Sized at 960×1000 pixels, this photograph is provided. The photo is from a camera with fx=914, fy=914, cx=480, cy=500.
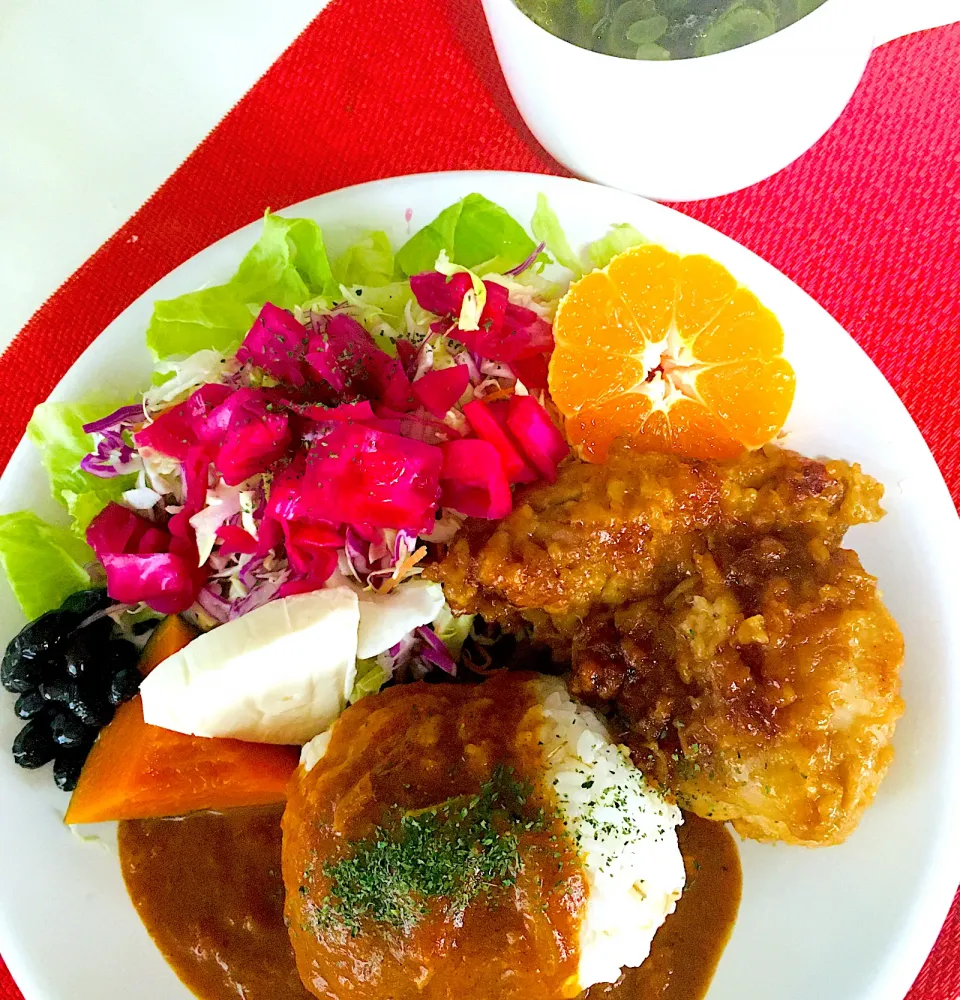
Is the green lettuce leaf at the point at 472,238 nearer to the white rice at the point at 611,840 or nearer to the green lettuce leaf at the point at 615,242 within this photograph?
the green lettuce leaf at the point at 615,242

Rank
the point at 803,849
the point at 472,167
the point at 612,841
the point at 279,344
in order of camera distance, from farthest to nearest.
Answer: the point at 472,167 < the point at 279,344 < the point at 803,849 < the point at 612,841

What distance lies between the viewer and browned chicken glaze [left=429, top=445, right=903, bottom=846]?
161 centimetres

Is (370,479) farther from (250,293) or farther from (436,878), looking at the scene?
(436,878)

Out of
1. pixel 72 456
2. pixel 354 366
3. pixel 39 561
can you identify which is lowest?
pixel 39 561

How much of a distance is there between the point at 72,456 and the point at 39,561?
24 cm

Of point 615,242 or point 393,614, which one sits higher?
point 615,242

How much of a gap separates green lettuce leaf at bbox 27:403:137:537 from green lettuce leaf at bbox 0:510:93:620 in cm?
5

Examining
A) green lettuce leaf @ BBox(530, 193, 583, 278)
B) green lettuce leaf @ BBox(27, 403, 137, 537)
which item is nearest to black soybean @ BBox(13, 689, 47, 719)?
green lettuce leaf @ BBox(27, 403, 137, 537)

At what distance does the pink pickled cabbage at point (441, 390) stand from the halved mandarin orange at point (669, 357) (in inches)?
7.9

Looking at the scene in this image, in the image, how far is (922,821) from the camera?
1.72 meters

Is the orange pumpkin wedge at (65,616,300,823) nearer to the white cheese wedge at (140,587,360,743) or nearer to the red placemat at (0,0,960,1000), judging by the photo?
the white cheese wedge at (140,587,360,743)

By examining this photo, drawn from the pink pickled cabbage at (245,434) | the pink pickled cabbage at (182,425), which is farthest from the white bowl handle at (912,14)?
the pink pickled cabbage at (182,425)

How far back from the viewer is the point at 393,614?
1879 mm

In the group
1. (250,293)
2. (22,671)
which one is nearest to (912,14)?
(250,293)
